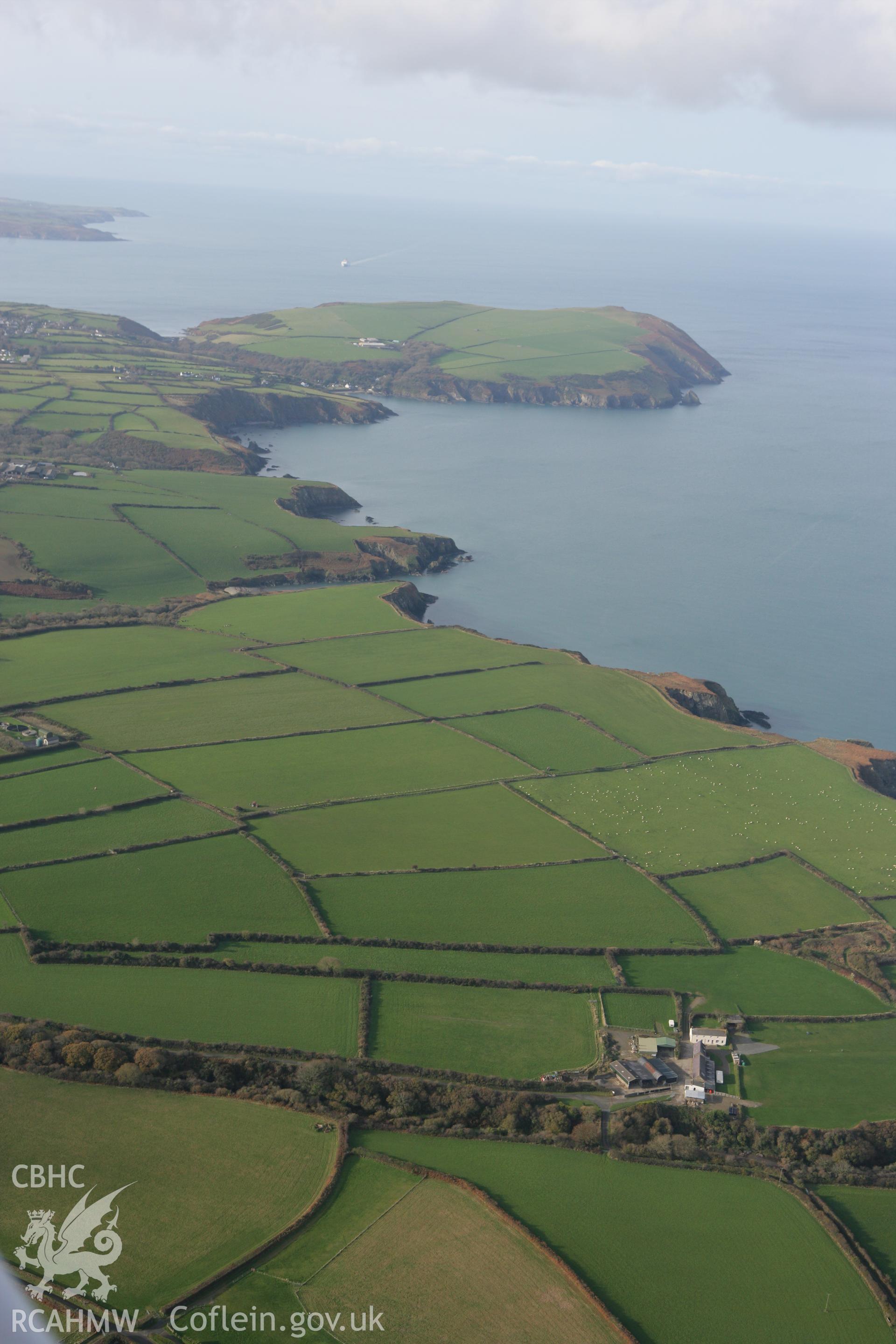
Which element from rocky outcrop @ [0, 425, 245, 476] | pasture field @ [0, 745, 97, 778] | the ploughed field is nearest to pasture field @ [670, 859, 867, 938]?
the ploughed field

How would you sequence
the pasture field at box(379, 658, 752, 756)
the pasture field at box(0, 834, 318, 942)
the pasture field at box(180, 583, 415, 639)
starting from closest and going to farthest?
the pasture field at box(0, 834, 318, 942), the pasture field at box(379, 658, 752, 756), the pasture field at box(180, 583, 415, 639)

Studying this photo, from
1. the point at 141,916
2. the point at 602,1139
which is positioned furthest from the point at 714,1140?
the point at 141,916

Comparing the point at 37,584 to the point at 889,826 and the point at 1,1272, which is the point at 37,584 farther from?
the point at 1,1272

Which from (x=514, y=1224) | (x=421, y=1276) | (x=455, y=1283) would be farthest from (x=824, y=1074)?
(x=421, y=1276)

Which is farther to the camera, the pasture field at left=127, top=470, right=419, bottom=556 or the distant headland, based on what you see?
the distant headland

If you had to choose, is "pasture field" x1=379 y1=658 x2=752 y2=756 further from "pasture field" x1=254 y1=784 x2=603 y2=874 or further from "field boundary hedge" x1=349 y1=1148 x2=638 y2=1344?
"field boundary hedge" x1=349 y1=1148 x2=638 y2=1344

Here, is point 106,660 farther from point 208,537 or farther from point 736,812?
point 736,812

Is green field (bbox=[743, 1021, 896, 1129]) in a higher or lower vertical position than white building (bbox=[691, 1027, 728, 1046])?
lower

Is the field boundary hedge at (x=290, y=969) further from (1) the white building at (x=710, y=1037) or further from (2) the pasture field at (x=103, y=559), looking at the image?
(2) the pasture field at (x=103, y=559)
